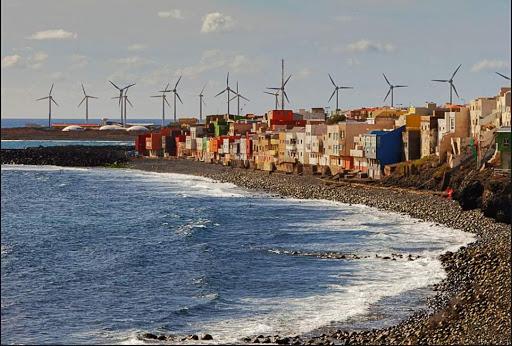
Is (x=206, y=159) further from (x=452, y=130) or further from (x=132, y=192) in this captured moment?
(x=452, y=130)

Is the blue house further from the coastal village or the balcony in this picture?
the balcony

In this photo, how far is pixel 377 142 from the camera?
114 meters

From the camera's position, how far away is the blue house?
113500mm

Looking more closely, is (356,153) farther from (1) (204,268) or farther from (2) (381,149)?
(1) (204,268)

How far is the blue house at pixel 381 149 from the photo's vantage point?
372 feet

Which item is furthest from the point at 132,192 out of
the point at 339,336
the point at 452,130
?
the point at 339,336

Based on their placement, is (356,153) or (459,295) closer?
(459,295)

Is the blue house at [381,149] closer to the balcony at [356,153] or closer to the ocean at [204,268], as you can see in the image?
the balcony at [356,153]

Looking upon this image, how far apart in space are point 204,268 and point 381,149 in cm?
6070

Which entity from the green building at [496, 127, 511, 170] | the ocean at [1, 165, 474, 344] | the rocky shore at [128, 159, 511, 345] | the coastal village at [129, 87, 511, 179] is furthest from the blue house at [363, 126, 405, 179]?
the green building at [496, 127, 511, 170]

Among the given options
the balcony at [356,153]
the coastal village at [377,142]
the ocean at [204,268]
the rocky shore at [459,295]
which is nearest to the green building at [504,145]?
the coastal village at [377,142]

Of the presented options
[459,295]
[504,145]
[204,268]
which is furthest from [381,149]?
[459,295]

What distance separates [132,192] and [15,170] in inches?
2411

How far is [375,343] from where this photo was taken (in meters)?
36.4
